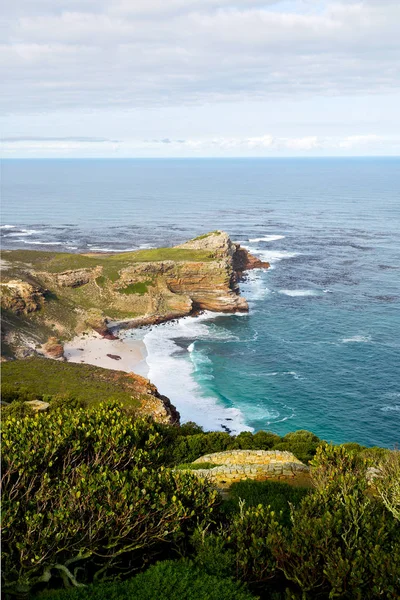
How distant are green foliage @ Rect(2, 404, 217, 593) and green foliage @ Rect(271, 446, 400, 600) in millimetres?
3587

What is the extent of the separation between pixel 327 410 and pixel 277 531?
43712mm

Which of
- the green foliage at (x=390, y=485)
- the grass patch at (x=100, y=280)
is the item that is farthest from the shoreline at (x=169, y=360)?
the green foliage at (x=390, y=485)

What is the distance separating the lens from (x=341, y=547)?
17438 mm

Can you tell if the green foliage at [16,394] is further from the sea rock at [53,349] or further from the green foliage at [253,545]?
the green foliage at [253,545]

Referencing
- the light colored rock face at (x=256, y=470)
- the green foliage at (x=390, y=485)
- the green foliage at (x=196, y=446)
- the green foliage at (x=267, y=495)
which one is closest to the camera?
the green foliage at (x=390, y=485)

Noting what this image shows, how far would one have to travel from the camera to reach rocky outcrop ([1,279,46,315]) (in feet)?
275

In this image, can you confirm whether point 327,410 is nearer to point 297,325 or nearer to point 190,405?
point 190,405

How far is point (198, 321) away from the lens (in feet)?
304

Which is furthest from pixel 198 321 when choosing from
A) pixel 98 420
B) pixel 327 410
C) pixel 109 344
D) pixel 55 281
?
pixel 98 420

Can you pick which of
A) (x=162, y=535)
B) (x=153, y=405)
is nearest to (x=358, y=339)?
(x=153, y=405)

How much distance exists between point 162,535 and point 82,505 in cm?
292

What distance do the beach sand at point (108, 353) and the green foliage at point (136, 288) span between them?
13.7 metres

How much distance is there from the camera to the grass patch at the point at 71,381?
175ft

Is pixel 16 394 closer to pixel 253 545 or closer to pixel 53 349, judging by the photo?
pixel 53 349
